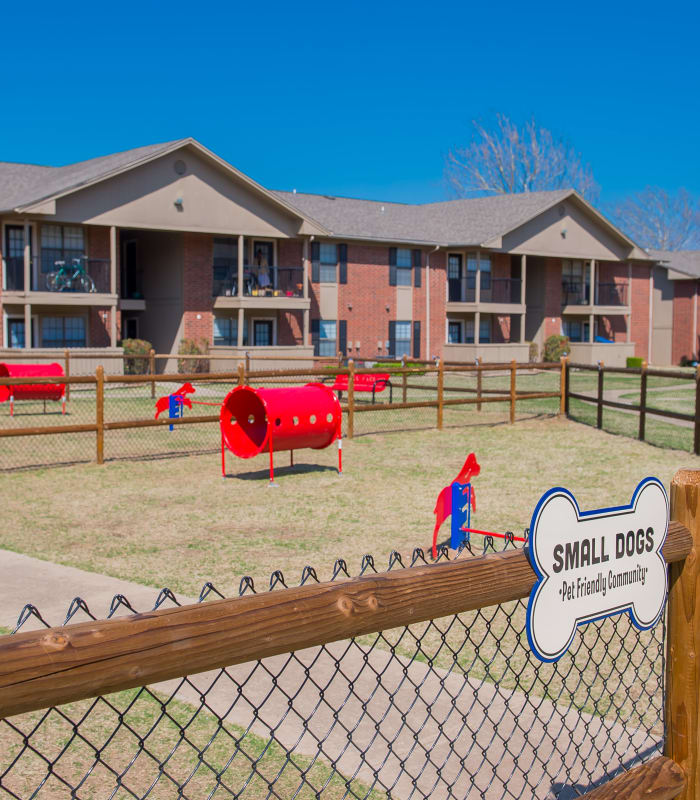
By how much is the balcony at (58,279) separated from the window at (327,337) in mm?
10286

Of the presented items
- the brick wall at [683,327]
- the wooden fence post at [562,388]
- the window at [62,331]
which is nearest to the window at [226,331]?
the window at [62,331]

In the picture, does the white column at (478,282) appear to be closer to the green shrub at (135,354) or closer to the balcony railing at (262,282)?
the balcony railing at (262,282)

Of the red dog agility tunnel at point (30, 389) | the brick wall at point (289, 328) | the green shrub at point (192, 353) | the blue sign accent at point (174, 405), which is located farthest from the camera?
the brick wall at point (289, 328)

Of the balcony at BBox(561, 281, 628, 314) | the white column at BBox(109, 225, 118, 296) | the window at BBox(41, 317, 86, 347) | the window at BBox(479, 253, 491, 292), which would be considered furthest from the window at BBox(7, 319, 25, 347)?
the balcony at BBox(561, 281, 628, 314)

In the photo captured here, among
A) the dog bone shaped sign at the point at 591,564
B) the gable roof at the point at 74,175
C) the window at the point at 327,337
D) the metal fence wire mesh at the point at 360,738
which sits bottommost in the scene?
the metal fence wire mesh at the point at 360,738

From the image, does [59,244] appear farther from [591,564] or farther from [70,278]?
[591,564]

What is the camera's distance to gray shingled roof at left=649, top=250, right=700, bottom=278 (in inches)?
2090

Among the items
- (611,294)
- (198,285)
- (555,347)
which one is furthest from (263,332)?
(611,294)

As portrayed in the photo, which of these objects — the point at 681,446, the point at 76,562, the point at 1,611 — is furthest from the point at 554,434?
the point at 1,611

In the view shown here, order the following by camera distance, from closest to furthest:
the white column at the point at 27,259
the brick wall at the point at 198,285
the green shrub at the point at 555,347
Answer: the white column at the point at 27,259 → the brick wall at the point at 198,285 → the green shrub at the point at 555,347

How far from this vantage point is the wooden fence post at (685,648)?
3.37m

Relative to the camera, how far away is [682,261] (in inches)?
2228

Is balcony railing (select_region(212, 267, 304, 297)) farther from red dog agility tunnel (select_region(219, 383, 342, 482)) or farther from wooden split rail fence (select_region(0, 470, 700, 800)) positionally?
wooden split rail fence (select_region(0, 470, 700, 800))

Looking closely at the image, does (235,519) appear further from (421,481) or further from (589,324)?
(589,324)
